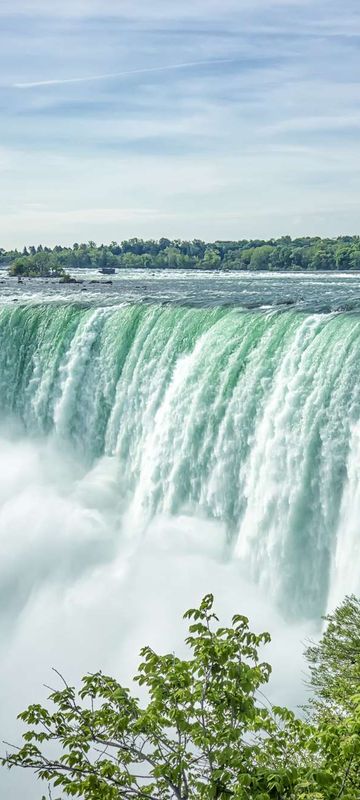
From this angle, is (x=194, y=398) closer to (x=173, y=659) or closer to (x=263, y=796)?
(x=173, y=659)

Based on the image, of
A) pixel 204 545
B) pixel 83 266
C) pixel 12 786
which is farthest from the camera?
pixel 83 266

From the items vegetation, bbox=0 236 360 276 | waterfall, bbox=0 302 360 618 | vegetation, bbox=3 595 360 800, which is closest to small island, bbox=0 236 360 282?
vegetation, bbox=0 236 360 276

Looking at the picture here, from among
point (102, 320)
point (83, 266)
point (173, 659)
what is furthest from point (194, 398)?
point (83, 266)

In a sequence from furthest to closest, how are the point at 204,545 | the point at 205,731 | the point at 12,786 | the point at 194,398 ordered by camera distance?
1. the point at 194,398
2. the point at 204,545
3. the point at 12,786
4. the point at 205,731

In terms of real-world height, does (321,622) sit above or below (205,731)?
below

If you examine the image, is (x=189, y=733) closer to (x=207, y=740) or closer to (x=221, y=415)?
(x=207, y=740)
